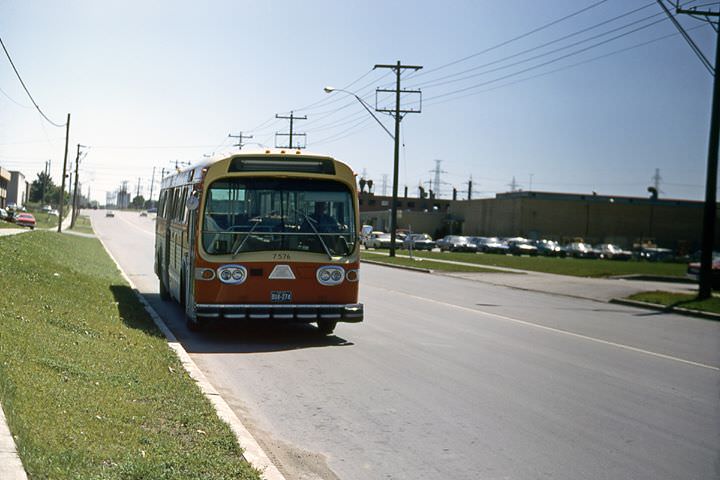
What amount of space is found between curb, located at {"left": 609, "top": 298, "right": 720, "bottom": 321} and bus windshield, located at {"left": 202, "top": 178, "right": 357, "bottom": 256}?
41.6ft

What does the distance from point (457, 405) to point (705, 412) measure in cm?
256

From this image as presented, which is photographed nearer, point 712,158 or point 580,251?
point 712,158

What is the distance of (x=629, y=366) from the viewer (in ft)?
37.7

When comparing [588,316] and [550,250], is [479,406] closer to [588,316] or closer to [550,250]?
[588,316]

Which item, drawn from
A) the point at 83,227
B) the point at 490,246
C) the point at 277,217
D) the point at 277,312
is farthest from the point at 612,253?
the point at 277,312

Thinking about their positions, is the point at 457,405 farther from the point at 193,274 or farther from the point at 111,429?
the point at 193,274

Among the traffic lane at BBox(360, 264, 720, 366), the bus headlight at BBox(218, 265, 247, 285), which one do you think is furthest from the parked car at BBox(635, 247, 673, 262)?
the bus headlight at BBox(218, 265, 247, 285)

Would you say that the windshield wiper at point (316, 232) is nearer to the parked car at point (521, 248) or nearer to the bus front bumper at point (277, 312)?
the bus front bumper at point (277, 312)

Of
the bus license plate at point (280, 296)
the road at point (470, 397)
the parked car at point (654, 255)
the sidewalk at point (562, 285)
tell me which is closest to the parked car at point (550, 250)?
the parked car at point (654, 255)

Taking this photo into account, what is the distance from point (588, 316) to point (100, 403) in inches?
589

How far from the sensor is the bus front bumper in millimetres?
12273

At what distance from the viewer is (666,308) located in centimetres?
2319

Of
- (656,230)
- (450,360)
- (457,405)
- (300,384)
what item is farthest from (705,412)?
(656,230)

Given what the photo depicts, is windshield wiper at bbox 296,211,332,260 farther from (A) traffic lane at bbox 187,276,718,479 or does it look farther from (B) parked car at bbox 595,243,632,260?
(B) parked car at bbox 595,243,632,260
